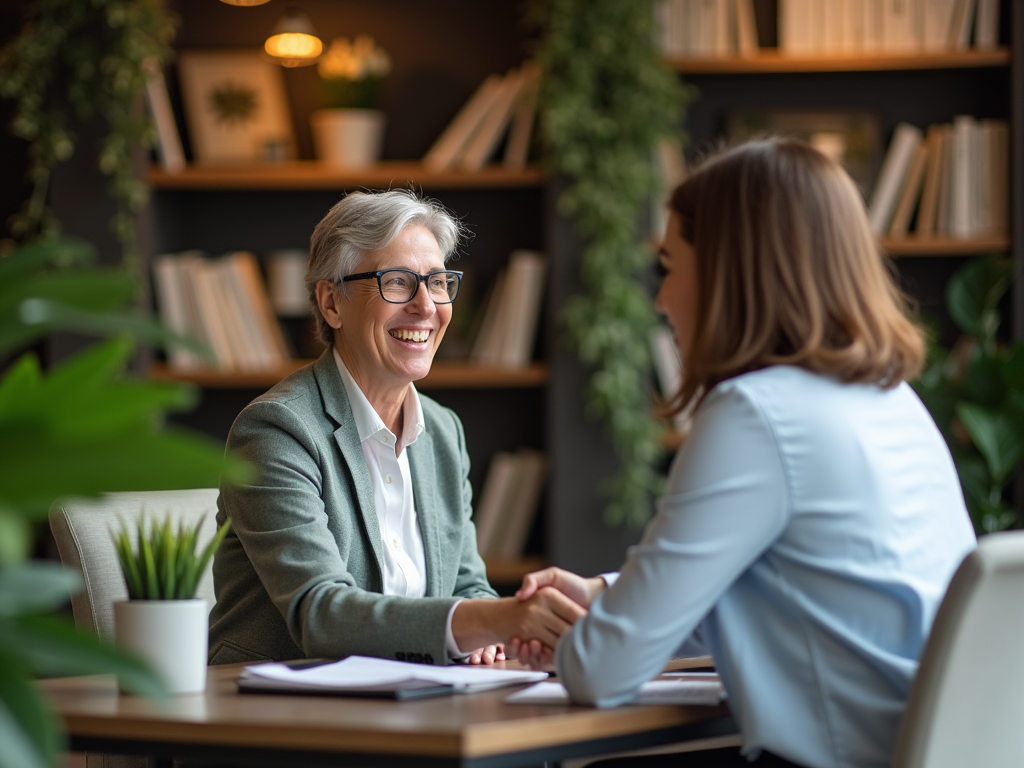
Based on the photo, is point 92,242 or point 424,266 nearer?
point 424,266

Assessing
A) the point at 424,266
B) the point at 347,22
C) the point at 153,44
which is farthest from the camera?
the point at 347,22

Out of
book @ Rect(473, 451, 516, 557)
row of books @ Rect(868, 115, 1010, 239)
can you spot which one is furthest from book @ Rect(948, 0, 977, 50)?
book @ Rect(473, 451, 516, 557)

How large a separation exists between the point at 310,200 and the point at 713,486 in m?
3.09

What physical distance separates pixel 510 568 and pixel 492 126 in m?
1.42

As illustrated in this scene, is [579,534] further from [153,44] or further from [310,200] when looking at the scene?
[153,44]

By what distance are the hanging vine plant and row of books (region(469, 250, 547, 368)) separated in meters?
1.13

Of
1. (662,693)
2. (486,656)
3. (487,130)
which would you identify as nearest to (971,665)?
(662,693)

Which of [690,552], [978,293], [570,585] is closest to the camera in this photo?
[690,552]

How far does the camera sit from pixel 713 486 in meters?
1.30

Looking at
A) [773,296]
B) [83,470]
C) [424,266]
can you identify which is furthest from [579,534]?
[83,470]

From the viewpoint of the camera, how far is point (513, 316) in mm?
3846

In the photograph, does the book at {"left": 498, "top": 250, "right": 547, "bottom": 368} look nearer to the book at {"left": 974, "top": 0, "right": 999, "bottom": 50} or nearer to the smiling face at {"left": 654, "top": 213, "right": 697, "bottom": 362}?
the book at {"left": 974, "top": 0, "right": 999, "bottom": 50}

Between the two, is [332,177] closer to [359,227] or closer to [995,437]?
[359,227]

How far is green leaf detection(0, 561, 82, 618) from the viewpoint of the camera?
672 mm
